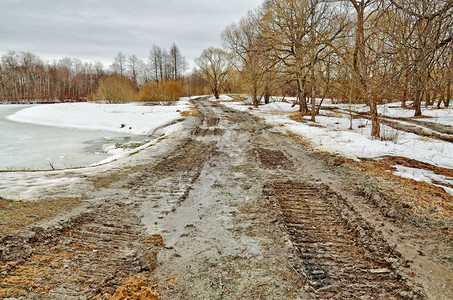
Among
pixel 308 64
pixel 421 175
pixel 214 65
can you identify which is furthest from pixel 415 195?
pixel 214 65

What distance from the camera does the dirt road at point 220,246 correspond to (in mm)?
2057

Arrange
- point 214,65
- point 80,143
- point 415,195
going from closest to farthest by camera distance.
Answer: point 415,195
point 80,143
point 214,65

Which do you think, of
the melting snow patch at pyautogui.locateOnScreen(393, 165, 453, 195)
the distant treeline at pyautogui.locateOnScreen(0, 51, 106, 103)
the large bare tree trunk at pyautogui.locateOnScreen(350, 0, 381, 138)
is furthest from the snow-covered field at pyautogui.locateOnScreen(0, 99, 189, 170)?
Result: the distant treeline at pyautogui.locateOnScreen(0, 51, 106, 103)

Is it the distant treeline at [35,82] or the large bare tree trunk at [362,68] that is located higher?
the distant treeline at [35,82]

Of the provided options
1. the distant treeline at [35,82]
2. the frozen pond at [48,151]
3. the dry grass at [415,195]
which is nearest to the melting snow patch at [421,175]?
the dry grass at [415,195]

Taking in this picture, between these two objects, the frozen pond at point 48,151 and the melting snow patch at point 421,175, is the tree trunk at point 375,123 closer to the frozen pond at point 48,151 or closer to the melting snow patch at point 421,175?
the melting snow patch at point 421,175

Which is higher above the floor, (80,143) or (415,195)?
(80,143)

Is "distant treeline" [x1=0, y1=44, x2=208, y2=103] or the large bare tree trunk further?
"distant treeline" [x1=0, y1=44, x2=208, y2=103]

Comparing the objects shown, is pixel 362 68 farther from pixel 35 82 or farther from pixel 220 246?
pixel 35 82

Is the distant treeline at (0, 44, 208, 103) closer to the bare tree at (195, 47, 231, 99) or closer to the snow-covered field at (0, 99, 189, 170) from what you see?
the bare tree at (195, 47, 231, 99)

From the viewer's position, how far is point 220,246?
2.74m

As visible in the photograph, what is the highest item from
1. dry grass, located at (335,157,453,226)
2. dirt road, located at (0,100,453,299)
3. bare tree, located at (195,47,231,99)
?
bare tree, located at (195,47,231,99)

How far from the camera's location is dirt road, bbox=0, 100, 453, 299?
2057mm

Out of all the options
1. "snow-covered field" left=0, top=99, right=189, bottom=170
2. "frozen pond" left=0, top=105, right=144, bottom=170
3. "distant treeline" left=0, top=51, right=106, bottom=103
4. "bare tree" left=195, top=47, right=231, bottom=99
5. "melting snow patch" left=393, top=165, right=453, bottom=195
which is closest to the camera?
"melting snow patch" left=393, top=165, right=453, bottom=195
